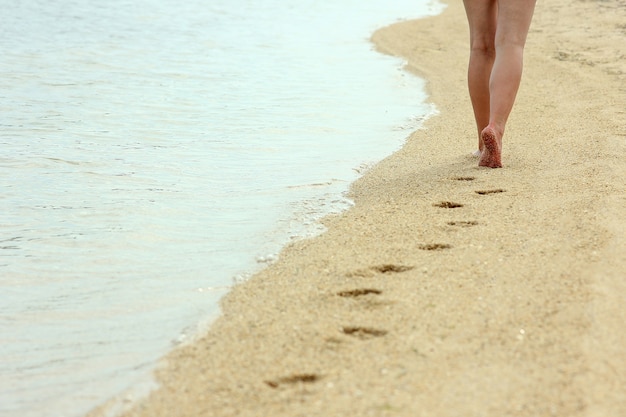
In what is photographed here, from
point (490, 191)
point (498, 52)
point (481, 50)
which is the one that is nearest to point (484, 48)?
point (481, 50)

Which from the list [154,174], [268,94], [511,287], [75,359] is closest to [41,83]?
[268,94]

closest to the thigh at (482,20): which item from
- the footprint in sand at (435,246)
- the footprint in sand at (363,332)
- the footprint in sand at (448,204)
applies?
the footprint in sand at (448,204)

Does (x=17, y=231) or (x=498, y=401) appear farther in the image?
(x=17, y=231)

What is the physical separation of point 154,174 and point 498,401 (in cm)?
270

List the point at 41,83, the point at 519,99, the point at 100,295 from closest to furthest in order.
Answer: the point at 100,295, the point at 519,99, the point at 41,83

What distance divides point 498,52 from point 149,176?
187 cm

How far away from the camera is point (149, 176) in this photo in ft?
13.6

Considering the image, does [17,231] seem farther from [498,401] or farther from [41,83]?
[41,83]

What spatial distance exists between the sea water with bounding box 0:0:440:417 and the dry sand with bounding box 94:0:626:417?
21 centimetres

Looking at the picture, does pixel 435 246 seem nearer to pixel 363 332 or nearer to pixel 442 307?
pixel 442 307

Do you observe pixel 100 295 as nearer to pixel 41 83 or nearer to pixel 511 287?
pixel 511 287

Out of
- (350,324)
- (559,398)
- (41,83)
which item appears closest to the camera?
(559,398)

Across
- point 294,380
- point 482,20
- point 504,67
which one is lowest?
point 294,380

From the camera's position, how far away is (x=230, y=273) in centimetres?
294
